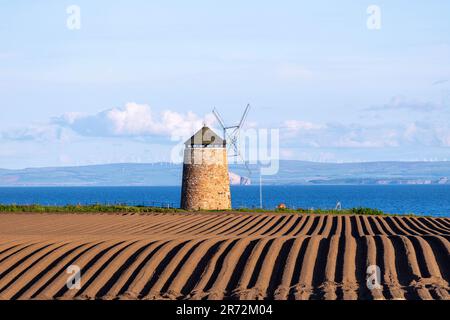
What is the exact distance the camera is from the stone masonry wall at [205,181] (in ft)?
171

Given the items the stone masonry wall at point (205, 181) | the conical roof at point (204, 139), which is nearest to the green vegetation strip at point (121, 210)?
the stone masonry wall at point (205, 181)

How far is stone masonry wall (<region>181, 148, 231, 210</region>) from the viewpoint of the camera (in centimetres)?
5219

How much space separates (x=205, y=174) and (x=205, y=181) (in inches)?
16.6

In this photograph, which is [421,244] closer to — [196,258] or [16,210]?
[196,258]

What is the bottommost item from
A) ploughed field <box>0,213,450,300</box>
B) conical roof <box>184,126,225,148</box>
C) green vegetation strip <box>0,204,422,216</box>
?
green vegetation strip <box>0,204,422,216</box>

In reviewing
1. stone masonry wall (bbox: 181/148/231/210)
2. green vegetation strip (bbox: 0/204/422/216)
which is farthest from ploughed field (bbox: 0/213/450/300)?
stone masonry wall (bbox: 181/148/231/210)

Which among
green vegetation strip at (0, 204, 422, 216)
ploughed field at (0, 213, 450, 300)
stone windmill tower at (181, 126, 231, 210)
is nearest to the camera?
ploughed field at (0, 213, 450, 300)

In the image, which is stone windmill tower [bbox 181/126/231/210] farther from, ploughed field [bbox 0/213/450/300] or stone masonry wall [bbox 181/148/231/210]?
ploughed field [bbox 0/213/450/300]

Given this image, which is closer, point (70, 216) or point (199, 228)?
point (199, 228)

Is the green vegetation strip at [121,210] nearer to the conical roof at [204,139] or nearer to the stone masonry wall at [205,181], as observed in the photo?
the stone masonry wall at [205,181]
